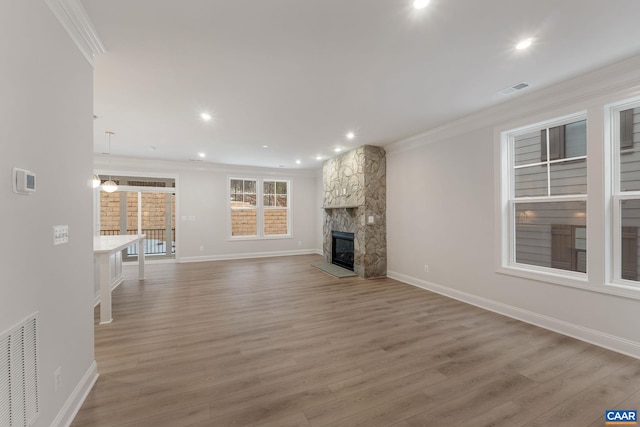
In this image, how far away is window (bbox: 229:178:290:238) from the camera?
7.91 metres

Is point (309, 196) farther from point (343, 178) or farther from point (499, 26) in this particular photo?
point (499, 26)

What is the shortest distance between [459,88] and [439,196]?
6.05ft

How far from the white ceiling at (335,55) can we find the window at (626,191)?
65 cm

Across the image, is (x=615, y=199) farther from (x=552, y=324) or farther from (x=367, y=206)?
(x=367, y=206)

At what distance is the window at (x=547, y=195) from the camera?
9.61 feet

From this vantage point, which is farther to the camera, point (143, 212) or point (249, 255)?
point (249, 255)

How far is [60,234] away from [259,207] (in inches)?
256

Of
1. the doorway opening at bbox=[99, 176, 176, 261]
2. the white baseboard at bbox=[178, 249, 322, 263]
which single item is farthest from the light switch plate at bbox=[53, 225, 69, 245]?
the doorway opening at bbox=[99, 176, 176, 261]

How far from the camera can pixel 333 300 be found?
13.2ft

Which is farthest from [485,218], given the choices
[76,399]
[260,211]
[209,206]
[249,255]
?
[209,206]

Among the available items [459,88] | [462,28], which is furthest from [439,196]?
[462,28]

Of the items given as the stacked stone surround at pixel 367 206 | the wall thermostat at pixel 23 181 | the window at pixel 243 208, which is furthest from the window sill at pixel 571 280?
the window at pixel 243 208

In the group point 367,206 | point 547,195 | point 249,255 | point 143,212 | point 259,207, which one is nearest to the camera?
point 547,195

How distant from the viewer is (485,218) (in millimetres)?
3670
